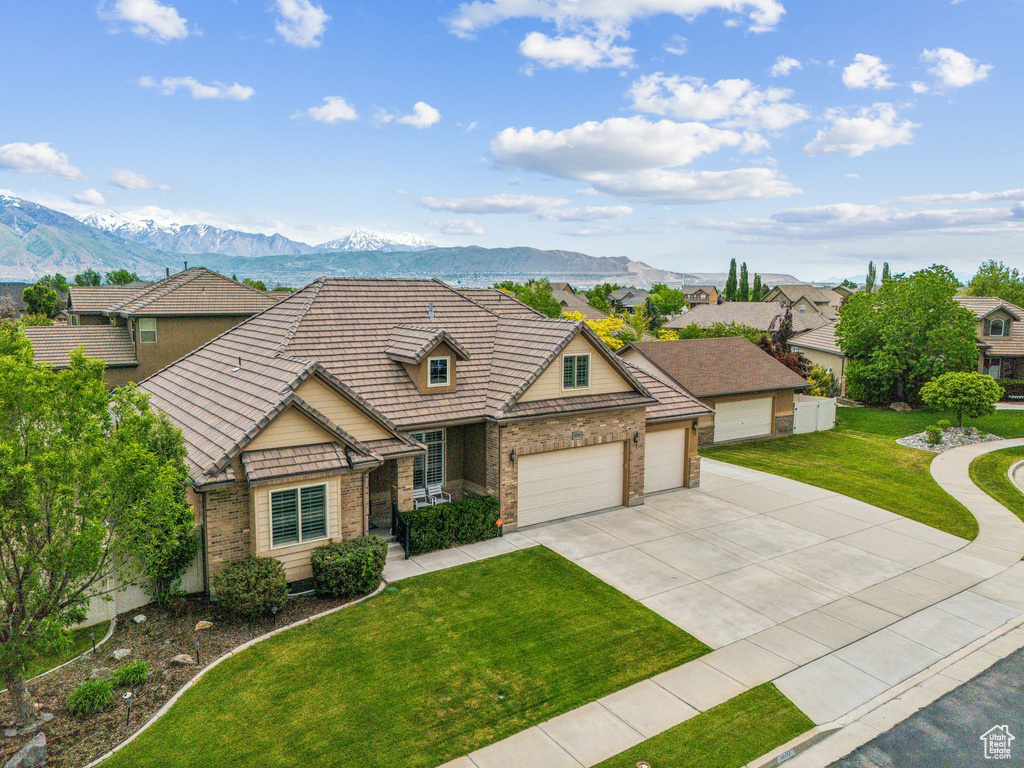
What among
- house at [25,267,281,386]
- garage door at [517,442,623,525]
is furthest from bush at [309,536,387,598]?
house at [25,267,281,386]

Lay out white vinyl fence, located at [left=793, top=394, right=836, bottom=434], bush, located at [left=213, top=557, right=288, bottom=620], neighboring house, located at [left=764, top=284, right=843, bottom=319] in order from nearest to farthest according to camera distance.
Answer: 1. bush, located at [left=213, top=557, right=288, bottom=620]
2. white vinyl fence, located at [left=793, top=394, right=836, bottom=434]
3. neighboring house, located at [left=764, top=284, right=843, bottom=319]

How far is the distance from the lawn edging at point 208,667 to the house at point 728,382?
19560 mm

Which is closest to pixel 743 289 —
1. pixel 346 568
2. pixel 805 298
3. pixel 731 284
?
pixel 731 284

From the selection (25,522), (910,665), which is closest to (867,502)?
(910,665)

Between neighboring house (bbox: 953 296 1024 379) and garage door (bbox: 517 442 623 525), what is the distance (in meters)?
38.0

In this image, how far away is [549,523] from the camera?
64.1ft

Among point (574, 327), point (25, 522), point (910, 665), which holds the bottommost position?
point (910, 665)

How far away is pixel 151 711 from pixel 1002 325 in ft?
180

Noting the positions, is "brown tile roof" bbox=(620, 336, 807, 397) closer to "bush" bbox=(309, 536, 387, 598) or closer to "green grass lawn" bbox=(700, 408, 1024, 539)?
"green grass lawn" bbox=(700, 408, 1024, 539)

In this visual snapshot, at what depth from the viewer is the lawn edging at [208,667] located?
9492 mm

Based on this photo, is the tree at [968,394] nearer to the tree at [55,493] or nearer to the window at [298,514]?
the window at [298,514]

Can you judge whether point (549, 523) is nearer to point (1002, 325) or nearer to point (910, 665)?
point (910, 665)

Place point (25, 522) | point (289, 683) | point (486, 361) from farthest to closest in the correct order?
1. point (486, 361)
2. point (289, 683)
3. point (25, 522)

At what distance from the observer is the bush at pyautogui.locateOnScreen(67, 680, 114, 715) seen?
1020 centimetres
